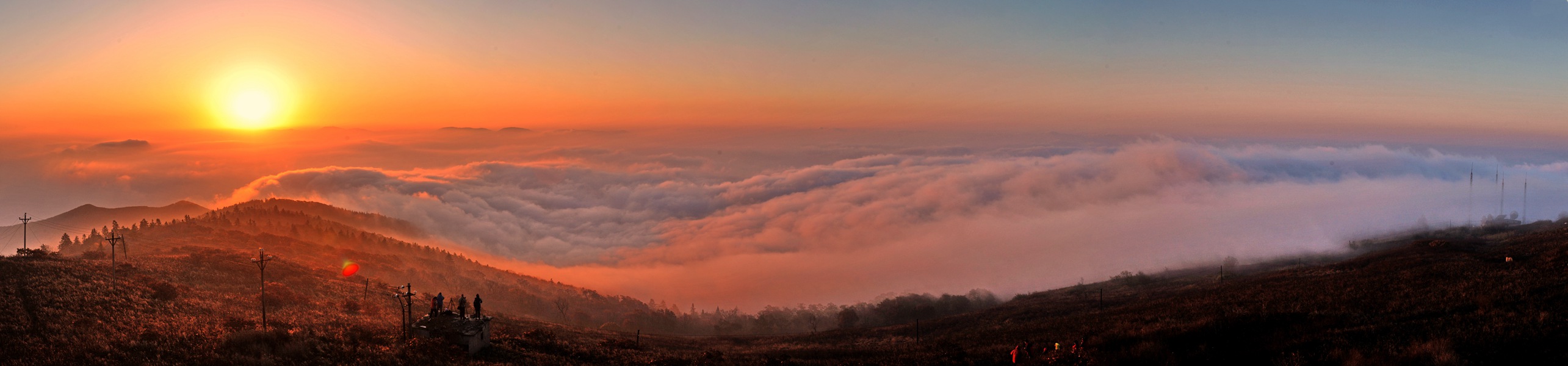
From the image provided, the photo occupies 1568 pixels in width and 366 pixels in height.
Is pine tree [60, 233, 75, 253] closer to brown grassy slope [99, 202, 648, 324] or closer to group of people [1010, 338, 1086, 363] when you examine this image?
brown grassy slope [99, 202, 648, 324]

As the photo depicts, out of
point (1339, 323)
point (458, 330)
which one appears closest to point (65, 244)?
point (458, 330)

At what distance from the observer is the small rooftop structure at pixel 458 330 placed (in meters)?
26.7

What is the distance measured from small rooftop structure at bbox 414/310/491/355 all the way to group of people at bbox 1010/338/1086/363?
2111 cm

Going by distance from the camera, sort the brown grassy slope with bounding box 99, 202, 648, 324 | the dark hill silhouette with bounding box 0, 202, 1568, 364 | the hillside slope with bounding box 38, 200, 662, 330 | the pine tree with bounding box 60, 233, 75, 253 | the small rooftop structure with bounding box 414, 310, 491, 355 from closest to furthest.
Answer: the dark hill silhouette with bounding box 0, 202, 1568, 364, the small rooftop structure with bounding box 414, 310, 491, 355, the hillside slope with bounding box 38, 200, 662, 330, the pine tree with bounding box 60, 233, 75, 253, the brown grassy slope with bounding box 99, 202, 648, 324

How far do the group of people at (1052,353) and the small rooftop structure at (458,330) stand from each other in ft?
69.3

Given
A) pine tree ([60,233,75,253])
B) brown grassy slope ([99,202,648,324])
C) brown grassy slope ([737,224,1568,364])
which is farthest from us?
brown grassy slope ([99,202,648,324])

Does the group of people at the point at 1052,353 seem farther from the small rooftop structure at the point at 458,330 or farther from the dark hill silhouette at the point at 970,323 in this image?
the small rooftop structure at the point at 458,330

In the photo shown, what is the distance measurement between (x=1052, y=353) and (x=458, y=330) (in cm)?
2330

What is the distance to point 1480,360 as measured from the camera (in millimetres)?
16359

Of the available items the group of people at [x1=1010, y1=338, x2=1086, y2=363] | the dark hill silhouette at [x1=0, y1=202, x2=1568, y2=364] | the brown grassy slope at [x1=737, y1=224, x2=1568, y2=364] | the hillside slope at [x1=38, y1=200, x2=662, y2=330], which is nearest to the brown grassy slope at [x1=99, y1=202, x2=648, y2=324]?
the hillside slope at [x1=38, y1=200, x2=662, y2=330]

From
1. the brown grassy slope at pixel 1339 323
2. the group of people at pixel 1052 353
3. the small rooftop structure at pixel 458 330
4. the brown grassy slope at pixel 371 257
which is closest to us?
the brown grassy slope at pixel 1339 323

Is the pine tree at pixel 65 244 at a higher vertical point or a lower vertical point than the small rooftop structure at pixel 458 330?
higher

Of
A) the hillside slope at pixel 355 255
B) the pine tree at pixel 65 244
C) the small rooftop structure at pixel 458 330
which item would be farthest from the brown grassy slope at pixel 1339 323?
the pine tree at pixel 65 244

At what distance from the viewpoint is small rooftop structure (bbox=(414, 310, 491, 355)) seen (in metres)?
26.7
